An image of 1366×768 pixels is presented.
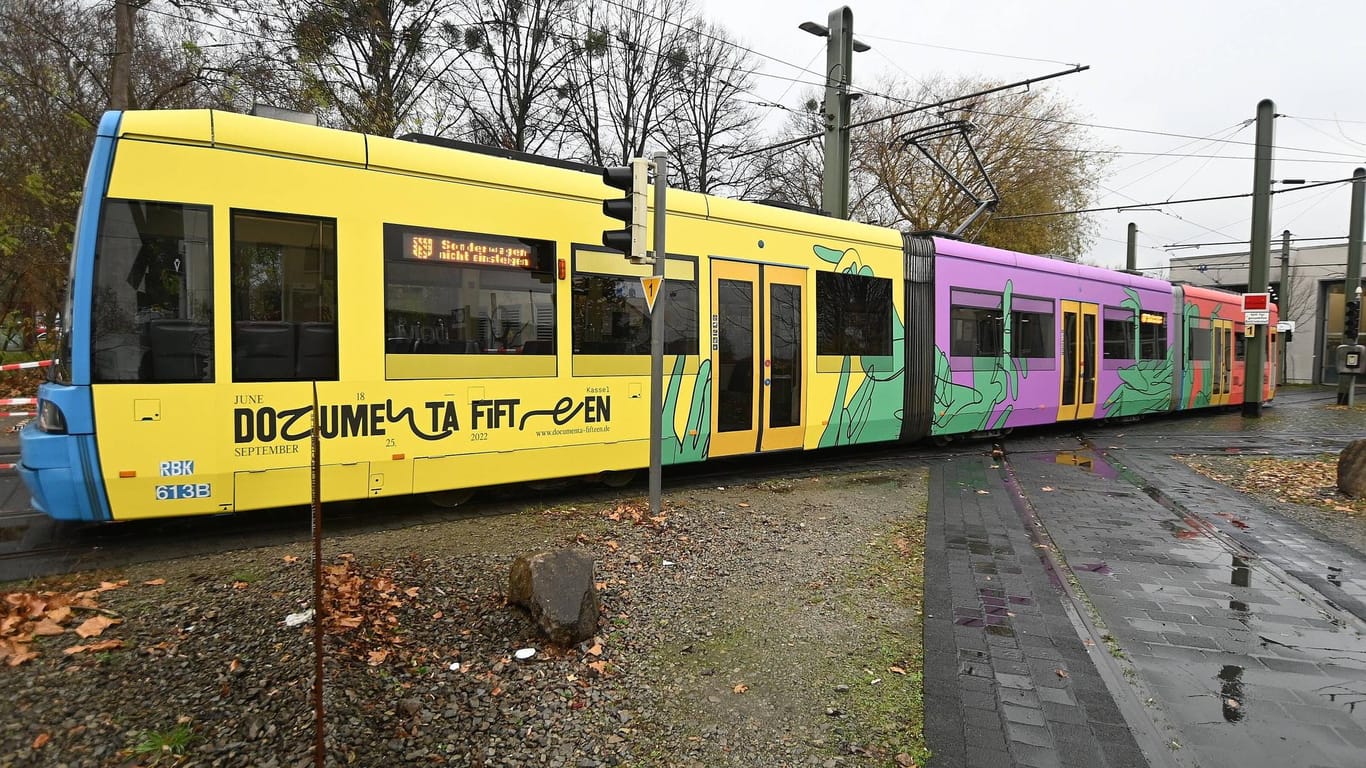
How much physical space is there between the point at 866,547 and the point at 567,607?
10.0 ft

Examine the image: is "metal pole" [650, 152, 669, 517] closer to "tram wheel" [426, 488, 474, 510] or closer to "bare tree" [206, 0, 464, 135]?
"tram wheel" [426, 488, 474, 510]

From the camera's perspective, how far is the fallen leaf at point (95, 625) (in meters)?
3.61

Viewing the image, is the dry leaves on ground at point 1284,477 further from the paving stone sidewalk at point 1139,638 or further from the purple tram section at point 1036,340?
the purple tram section at point 1036,340

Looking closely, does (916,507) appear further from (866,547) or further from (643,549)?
(643,549)

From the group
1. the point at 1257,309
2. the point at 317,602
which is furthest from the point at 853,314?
the point at 1257,309

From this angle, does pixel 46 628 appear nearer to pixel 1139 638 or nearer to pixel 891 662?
pixel 891 662

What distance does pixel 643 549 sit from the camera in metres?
5.50

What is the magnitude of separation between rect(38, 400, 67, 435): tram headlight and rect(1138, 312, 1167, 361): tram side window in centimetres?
1742

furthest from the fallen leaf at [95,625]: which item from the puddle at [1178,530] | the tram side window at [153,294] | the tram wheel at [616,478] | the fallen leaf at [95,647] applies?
the puddle at [1178,530]

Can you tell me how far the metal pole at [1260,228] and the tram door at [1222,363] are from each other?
0.89m

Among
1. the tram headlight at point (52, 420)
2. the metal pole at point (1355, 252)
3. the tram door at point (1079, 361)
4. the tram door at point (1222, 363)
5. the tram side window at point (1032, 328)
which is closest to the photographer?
the tram headlight at point (52, 420)

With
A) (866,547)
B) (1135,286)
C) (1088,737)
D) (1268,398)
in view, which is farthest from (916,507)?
(1268,398)

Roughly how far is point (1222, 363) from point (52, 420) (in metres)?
23.7

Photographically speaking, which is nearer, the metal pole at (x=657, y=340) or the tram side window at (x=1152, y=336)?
the metal pole at (x=657, y=340)
